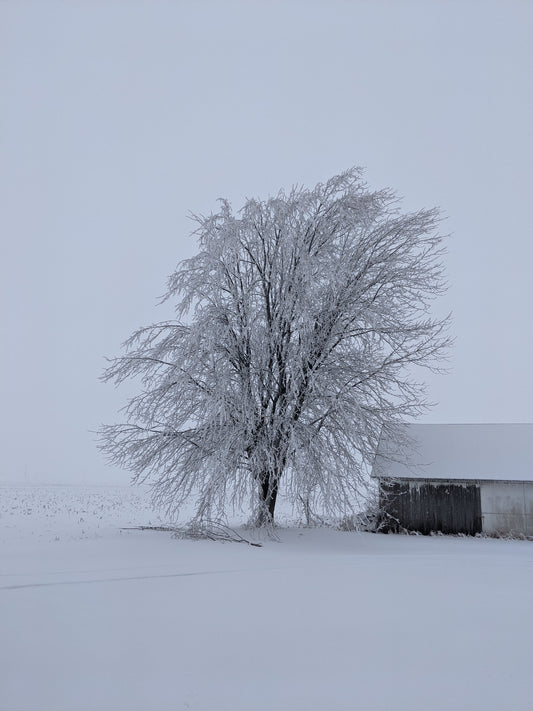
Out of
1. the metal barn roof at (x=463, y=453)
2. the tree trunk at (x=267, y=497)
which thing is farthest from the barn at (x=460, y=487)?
the tree trunk at (x=267, y=497)

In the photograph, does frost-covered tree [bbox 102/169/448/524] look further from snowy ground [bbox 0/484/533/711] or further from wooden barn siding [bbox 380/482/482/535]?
snowy ground [bbox 0/484/533/711]

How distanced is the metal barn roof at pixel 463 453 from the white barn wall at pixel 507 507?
1.20 ft

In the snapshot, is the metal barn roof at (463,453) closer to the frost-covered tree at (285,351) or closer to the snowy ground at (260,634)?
the frost-covered tree at (285,351)

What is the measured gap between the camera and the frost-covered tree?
16.3 meters

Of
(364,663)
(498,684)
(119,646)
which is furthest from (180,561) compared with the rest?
(498,684)

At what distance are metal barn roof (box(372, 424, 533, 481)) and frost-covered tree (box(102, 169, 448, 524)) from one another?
2585 mm

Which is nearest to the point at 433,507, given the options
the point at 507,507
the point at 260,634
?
the point at 507,507

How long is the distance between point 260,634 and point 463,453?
16432 mm

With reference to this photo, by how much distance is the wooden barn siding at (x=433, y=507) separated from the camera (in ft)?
65.0

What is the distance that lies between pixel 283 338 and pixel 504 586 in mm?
10026

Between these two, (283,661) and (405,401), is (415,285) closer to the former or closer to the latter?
(405,401)

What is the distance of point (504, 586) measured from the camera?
912 cm

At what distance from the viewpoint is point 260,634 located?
638 centimetres

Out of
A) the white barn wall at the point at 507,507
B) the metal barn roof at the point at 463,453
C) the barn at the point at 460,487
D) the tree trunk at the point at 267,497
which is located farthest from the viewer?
the metal barn roof at the point at 463,453
